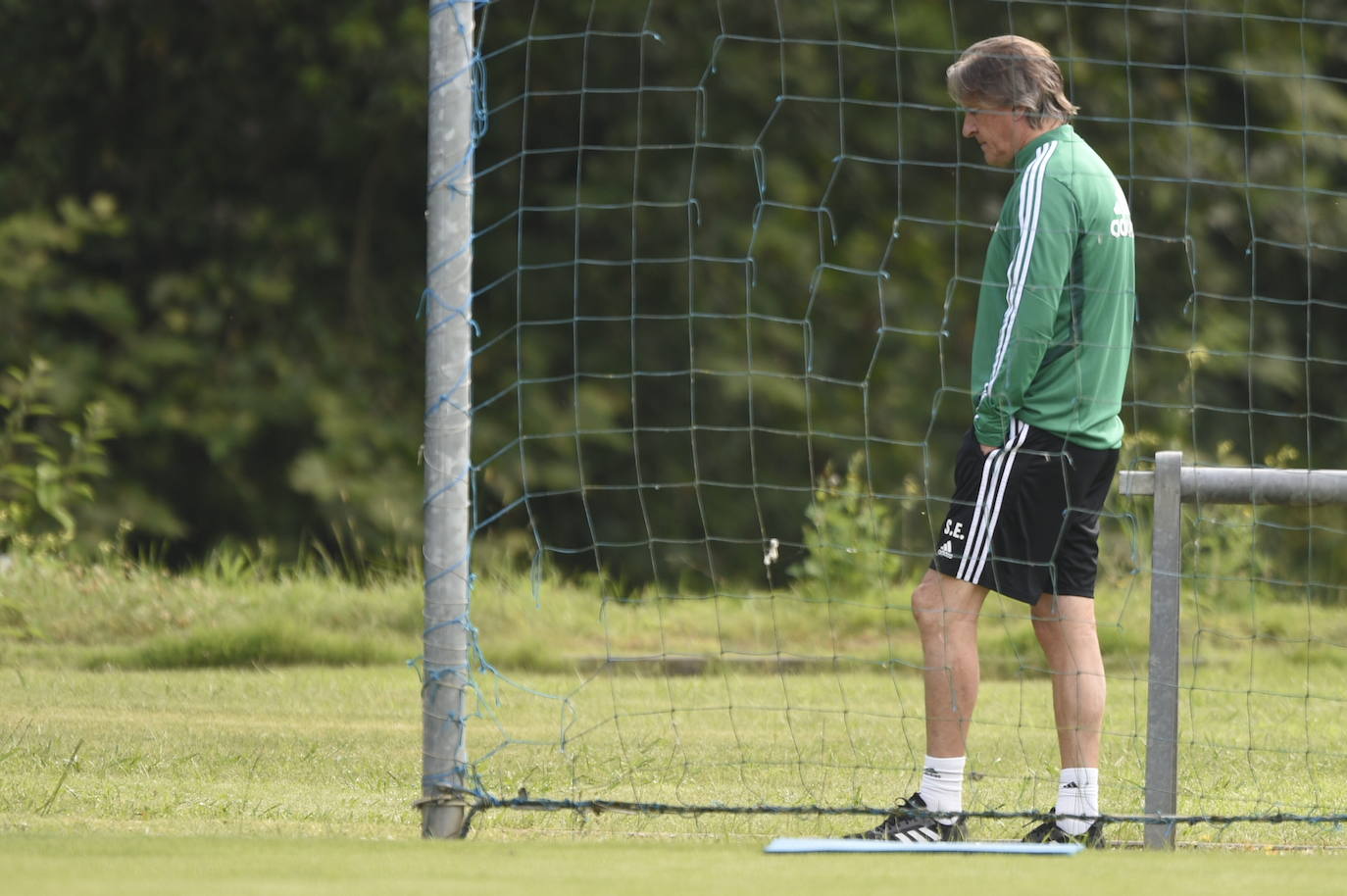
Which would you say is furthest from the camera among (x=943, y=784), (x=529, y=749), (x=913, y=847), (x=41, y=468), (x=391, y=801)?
(x=41, y=468)

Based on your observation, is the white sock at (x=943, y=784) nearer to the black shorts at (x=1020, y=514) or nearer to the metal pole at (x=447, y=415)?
the black shorts at (x=1020, y=514)

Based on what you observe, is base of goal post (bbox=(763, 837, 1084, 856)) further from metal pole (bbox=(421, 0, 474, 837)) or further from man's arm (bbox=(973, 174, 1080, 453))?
man's arm (bbox=(973, 174, 1080, 453))

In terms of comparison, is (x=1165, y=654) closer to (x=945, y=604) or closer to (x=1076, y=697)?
(x=1076, y=697)

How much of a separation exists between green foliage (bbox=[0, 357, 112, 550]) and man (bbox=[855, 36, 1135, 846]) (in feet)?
22.3

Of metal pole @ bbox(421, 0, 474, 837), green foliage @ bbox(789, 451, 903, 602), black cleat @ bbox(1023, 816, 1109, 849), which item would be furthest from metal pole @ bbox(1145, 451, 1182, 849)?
green foliage @ bbox(789, 451, 903, 602)

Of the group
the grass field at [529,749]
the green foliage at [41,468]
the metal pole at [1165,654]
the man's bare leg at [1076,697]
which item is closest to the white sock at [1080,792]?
the man's bare leg at [1076,697]

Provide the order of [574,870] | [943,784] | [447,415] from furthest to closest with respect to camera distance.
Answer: [943,784] → [447,415] → [574,870]

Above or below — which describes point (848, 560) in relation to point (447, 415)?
below

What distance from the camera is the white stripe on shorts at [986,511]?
4.55 metres

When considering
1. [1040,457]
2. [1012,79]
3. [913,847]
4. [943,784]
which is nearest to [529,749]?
[943,784]

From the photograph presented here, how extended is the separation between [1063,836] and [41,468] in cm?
761

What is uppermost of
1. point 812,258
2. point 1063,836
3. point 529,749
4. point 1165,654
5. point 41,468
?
point 812,258

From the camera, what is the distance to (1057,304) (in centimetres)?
455

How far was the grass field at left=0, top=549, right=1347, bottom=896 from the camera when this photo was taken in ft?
13.1
